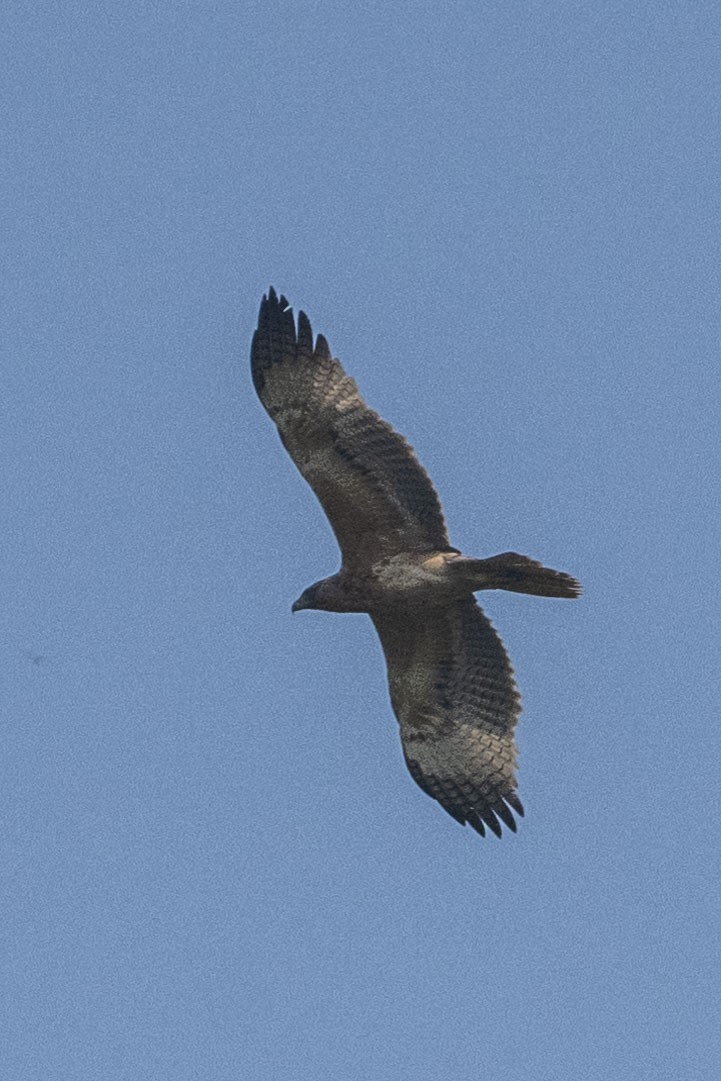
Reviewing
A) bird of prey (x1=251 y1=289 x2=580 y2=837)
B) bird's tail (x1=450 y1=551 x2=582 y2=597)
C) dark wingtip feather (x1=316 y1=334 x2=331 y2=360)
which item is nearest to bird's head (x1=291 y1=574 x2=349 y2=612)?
bird of prey (x1=251 y1=289 x2=580 y2=837)

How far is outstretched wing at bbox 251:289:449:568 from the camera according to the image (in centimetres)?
1423

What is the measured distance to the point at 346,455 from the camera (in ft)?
47.0

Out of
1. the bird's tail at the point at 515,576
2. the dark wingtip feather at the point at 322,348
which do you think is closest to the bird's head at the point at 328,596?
the bird's tail at the point at 515,576

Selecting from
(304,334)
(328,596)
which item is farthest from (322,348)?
(328,596)

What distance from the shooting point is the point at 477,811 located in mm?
14984

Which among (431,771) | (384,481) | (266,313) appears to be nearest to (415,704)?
(431,771)

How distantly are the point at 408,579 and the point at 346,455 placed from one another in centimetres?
94

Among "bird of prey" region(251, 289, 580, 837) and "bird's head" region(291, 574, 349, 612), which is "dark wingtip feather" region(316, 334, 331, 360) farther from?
"bird's head" region(291, 574, 349, 612)

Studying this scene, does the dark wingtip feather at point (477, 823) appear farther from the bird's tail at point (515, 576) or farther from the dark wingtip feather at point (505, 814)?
the bird's tail at point (515, 576)

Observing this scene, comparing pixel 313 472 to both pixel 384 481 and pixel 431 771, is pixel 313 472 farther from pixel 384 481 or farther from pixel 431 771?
pixel 431 771

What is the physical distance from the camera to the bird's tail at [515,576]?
1347 centimetres

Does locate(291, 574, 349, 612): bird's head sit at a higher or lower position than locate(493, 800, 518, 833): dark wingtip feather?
higher

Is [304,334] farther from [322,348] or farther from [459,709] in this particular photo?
[459,709]

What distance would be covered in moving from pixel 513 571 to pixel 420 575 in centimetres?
79
